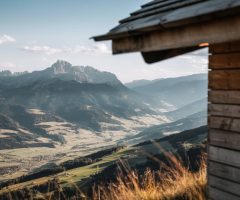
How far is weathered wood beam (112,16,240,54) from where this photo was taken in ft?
10.3

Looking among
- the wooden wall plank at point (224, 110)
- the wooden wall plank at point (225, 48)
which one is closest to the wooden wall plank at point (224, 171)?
the wooden wall plank at point (224, 110)

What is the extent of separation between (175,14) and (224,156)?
1941mm

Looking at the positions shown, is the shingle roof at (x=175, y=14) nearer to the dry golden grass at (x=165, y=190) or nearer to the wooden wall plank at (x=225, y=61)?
the wooden wall plank at (x=225, y=61)

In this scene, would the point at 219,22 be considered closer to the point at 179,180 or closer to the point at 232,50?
the point at 232,50

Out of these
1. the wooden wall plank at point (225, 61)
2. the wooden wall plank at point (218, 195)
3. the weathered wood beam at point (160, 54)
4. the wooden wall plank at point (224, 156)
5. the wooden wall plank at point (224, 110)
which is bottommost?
the wooden wall plank at point (218, 195)

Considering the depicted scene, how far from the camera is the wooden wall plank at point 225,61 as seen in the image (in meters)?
4.41

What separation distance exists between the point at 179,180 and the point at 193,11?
202 inches

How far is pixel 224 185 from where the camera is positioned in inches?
181

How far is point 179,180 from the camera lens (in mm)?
7801

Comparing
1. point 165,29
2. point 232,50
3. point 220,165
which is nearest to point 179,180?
point 220,165

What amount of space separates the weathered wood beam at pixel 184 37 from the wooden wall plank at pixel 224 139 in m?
1.41

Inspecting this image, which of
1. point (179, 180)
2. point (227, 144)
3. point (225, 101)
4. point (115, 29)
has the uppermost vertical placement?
point (115, 29)

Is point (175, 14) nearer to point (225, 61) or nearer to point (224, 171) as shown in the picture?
point (225, 61)

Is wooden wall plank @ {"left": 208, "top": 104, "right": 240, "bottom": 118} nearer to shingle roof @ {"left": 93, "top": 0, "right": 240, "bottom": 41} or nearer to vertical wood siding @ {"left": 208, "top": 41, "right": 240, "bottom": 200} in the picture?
vertical wood siding @ {"left": 208, "top": 41, "right": 240, "bottom": 200}
